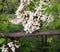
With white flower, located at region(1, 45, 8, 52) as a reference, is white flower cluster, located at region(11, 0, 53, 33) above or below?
above

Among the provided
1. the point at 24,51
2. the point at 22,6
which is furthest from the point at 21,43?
the point at 22,6

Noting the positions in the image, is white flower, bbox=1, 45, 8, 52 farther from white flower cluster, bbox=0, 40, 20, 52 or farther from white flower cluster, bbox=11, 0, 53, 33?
white flower cluster, bbox=11, 0, 53, 33

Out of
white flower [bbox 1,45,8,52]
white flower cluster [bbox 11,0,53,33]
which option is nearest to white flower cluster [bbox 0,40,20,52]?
white flower [bbox 1,45,8,52]

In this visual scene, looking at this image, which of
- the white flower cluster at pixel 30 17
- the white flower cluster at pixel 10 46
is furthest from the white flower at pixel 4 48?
the white flower cluster at pixel 30 17

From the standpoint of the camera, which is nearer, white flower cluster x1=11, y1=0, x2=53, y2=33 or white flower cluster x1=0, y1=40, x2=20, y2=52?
white flower cluster x1=11, y1=0, x2=53, y2=33

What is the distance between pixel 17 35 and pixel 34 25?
0.34m

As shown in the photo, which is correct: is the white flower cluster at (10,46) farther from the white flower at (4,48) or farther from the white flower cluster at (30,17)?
the white flower cluster at (30,17)

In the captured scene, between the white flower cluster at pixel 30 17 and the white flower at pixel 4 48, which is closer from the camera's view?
the white flower cluster at pixel 30 17

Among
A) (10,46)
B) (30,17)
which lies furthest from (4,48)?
(30,17)

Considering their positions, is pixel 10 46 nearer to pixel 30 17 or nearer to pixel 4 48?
pixel 4 48

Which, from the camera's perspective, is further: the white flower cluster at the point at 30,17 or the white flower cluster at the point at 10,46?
the white flower cluster at the point at 10,46

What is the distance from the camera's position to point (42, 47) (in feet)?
15.3

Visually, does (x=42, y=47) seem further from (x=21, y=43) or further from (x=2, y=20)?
(x=2, y=20)

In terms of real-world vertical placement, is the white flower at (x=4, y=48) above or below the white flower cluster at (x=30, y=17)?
below
